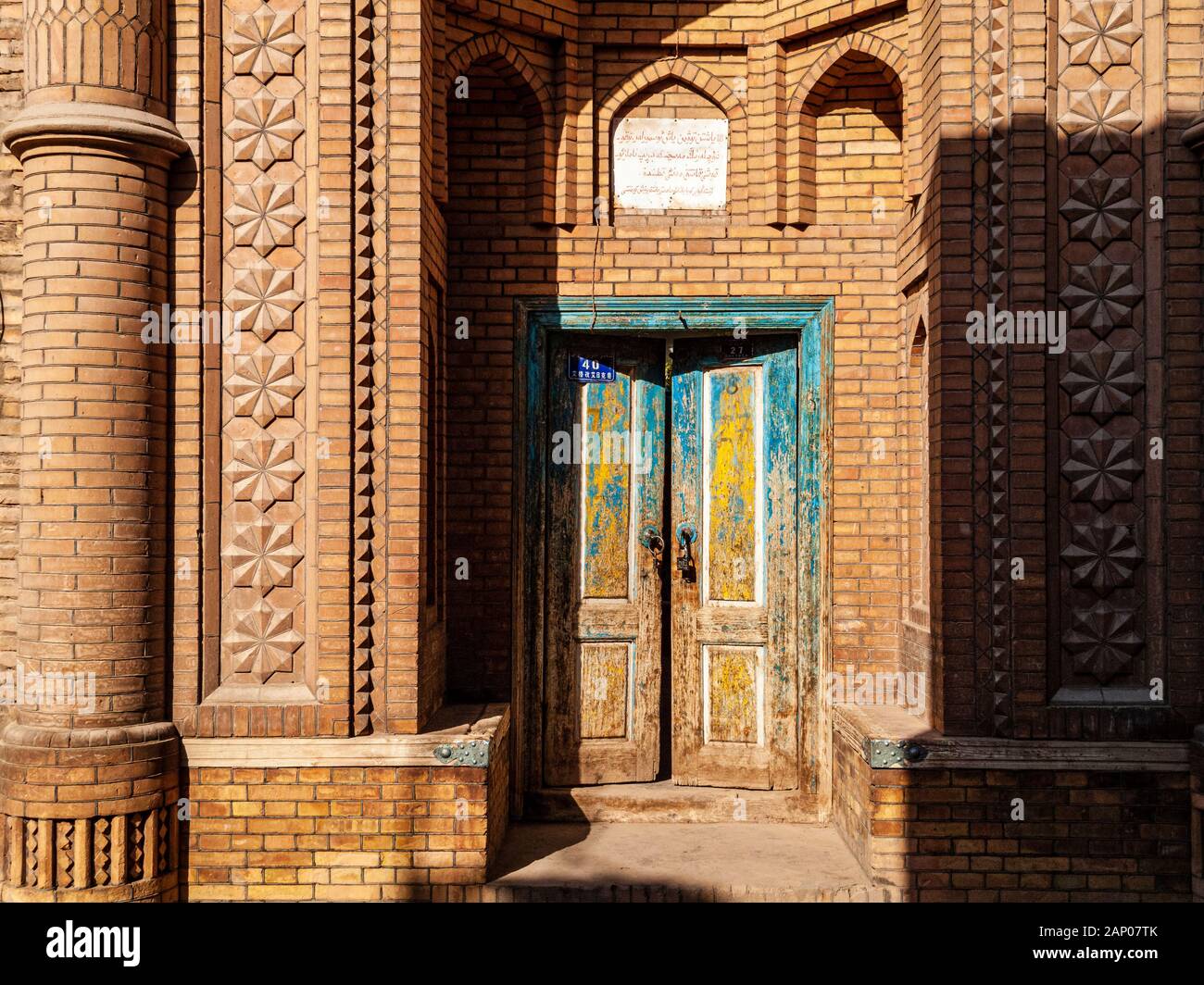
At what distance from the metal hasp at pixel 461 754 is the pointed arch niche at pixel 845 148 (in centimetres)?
333

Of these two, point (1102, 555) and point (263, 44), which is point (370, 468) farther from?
point (1102, 555)

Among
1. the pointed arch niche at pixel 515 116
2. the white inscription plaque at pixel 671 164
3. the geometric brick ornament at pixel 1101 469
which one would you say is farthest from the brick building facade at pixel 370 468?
the white inscription plaque at pixel 671 164

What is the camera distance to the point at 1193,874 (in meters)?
4.87

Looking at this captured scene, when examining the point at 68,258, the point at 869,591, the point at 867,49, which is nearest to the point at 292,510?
the point at 68,258

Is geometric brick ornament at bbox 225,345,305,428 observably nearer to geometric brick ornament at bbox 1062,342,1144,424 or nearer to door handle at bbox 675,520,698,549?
door handle at bbox 675,520,698,549

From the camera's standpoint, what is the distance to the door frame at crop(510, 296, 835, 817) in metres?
6.10

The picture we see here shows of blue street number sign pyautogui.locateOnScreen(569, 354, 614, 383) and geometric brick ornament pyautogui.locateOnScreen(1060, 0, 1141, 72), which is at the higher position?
geometric brick ornament pyautogui.locateOnScreen(1060, 0, 1141, 72)

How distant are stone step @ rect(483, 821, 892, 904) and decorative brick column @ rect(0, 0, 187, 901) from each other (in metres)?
1.67

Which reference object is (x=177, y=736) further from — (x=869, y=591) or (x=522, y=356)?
(x=869, y=591)

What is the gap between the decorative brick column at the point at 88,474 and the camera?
4.66 meters

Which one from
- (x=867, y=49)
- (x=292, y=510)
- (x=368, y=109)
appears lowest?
(x=292, y=510)

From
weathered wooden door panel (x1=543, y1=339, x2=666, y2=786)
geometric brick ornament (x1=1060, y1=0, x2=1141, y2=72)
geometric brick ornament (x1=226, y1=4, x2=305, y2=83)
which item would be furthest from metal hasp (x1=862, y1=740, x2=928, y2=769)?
geometric brick ornament (x1=226, y1=4, x2=305, y2=83)

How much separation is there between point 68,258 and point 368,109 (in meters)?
1.47

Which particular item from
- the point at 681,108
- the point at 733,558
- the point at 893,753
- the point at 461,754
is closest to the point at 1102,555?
the point at 893,753
